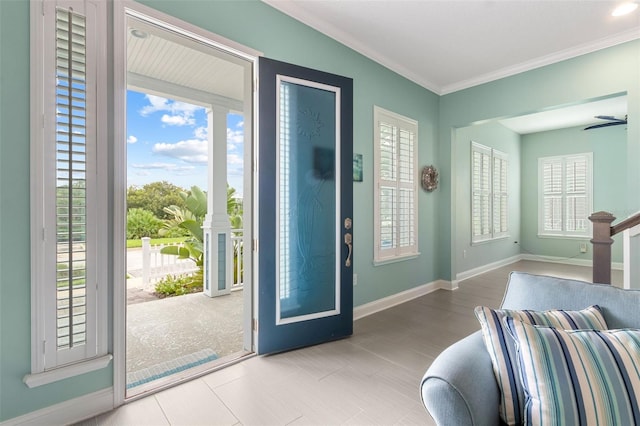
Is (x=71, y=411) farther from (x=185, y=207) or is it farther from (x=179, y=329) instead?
(x=185, y=207)

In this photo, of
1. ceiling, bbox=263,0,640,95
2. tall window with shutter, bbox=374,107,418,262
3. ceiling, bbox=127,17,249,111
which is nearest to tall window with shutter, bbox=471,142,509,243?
tall window with shutter, bbox=374,107,418,262

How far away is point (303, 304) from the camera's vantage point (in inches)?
102

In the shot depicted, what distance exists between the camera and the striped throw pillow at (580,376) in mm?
853

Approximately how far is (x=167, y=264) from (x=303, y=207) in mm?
3526

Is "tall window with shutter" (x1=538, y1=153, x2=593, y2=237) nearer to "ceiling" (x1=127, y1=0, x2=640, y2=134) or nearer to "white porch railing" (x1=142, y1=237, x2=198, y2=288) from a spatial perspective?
"ceiling" (x1=127, y1=0, x2=640, y2=134)

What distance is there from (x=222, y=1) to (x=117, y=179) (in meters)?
1.53

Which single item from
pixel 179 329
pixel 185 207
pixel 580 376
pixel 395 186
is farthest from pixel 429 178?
pixel 185 207

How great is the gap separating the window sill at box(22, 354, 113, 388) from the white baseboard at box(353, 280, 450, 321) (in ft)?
7.35

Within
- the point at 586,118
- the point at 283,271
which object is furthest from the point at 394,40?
the point at 586,118

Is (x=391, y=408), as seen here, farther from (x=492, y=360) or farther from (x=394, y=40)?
(x=394, y=40)

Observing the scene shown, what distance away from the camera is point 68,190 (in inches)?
63.9

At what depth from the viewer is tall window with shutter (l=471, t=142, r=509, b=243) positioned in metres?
5.34

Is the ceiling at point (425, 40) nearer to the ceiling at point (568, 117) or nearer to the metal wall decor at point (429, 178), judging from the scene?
the metal wall decor at point (429, 178)

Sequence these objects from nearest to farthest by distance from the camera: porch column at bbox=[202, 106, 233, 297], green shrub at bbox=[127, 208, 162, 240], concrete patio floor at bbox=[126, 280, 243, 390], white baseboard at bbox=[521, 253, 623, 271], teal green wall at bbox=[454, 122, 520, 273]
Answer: concrete patio floor at bbox=[126, 280, 243, 390] < porch column at bbox=[202, 106, 233, 297] < teal green wall at bbox=[454, 122, 520, 273] < white baseboard at bbox=[521, 253, 623, 271] < green shrub at bbox=[127, 208, 162, 240]
